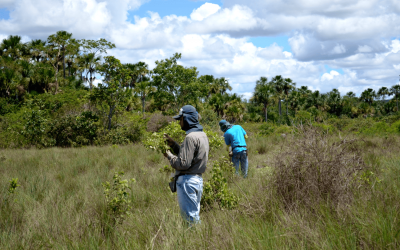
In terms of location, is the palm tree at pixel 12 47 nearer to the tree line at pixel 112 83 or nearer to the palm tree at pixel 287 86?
the tree line at pixel 112 83

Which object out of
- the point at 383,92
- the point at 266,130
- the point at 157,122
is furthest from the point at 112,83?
the point at 383,92

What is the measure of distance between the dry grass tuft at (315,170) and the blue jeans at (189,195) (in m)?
1.32

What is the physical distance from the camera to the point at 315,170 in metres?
4.89

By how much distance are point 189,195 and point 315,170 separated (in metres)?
1.96

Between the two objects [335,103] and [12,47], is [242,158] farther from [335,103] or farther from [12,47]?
[335,103]

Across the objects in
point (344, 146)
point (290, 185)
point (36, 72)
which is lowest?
point (290, 185)

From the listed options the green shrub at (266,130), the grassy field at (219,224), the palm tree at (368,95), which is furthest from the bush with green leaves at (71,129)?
the palm tree at (368,95)

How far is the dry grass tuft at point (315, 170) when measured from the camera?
475 cm

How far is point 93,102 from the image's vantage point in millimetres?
22141

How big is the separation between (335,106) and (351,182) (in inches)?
2957

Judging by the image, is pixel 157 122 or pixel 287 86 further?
pixel 287 86

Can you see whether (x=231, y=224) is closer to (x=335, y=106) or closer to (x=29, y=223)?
Answer: (x=29, y=223)

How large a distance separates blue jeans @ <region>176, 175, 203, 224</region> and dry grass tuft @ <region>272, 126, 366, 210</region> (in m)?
1.32

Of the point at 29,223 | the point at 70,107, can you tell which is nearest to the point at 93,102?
the point at 70,107
